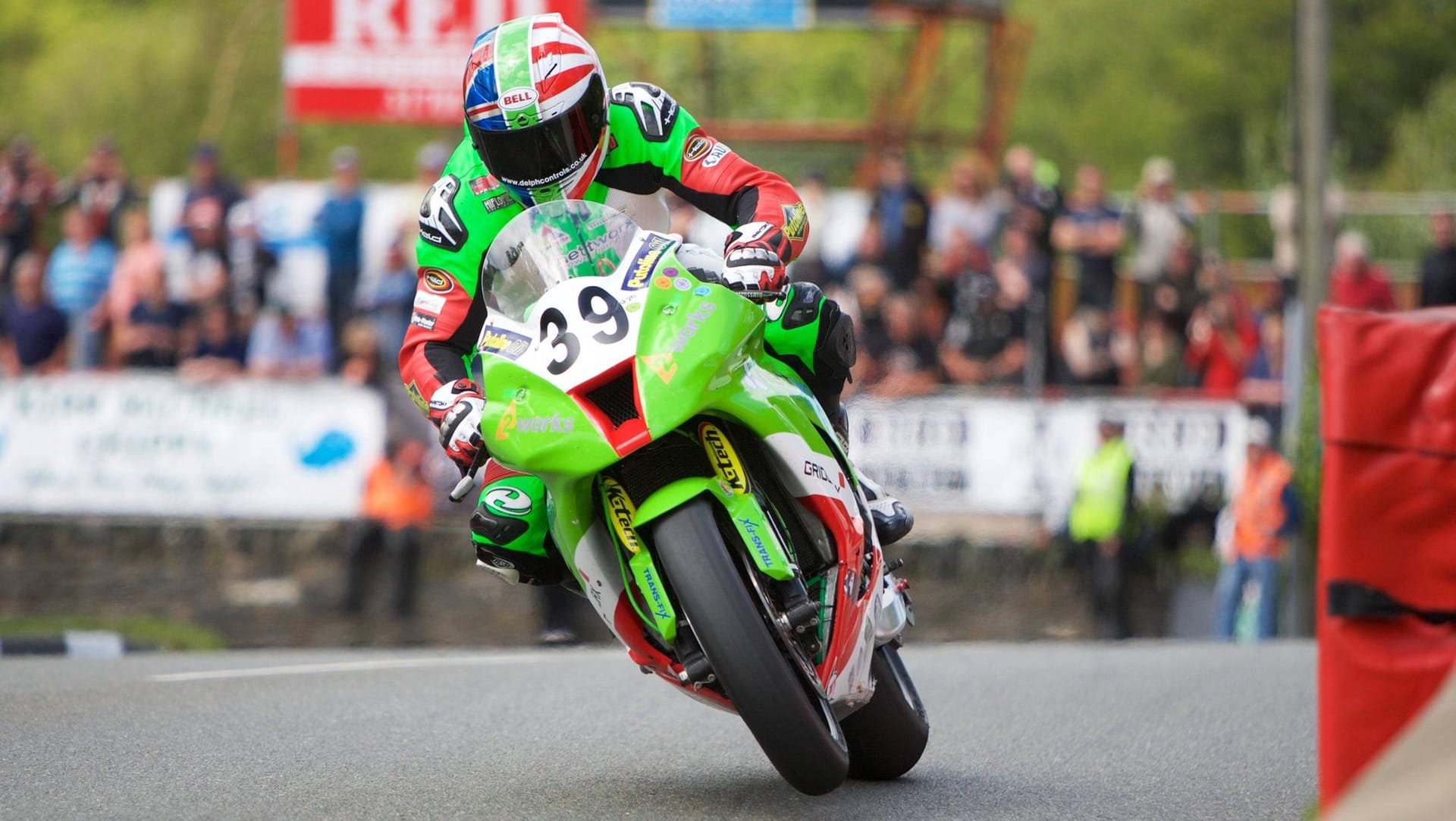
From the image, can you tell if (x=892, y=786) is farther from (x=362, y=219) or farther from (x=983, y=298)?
(x=362, y=219)

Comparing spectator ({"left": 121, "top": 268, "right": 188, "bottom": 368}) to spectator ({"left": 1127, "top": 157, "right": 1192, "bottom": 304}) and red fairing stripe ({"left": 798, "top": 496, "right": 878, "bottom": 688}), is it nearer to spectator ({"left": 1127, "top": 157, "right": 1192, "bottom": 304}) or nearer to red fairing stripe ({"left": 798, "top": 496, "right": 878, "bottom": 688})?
spectator ({"left": 1127, "top": 157, "right": 1192, "bottom": 304})

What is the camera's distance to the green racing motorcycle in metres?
4.78

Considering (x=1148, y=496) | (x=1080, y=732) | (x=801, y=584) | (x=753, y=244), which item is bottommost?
(x=1148, y=496)

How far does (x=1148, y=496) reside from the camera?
1466 centimetres

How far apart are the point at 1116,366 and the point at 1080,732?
340 inches

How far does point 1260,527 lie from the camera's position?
1439 cm

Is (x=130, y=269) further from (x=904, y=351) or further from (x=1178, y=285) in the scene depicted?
(x=1178, y=285)

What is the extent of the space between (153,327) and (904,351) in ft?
19.7

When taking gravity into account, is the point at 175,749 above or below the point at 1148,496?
above

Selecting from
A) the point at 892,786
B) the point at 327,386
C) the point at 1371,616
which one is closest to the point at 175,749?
the point at 892,786

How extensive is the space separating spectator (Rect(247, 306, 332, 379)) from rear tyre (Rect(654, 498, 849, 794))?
11.4 m

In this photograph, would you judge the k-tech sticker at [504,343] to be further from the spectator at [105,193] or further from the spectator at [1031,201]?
the spectator at [105,193]

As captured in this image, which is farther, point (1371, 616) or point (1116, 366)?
point (1116, 366)

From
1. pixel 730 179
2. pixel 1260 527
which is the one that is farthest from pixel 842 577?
pixel 1260 527
